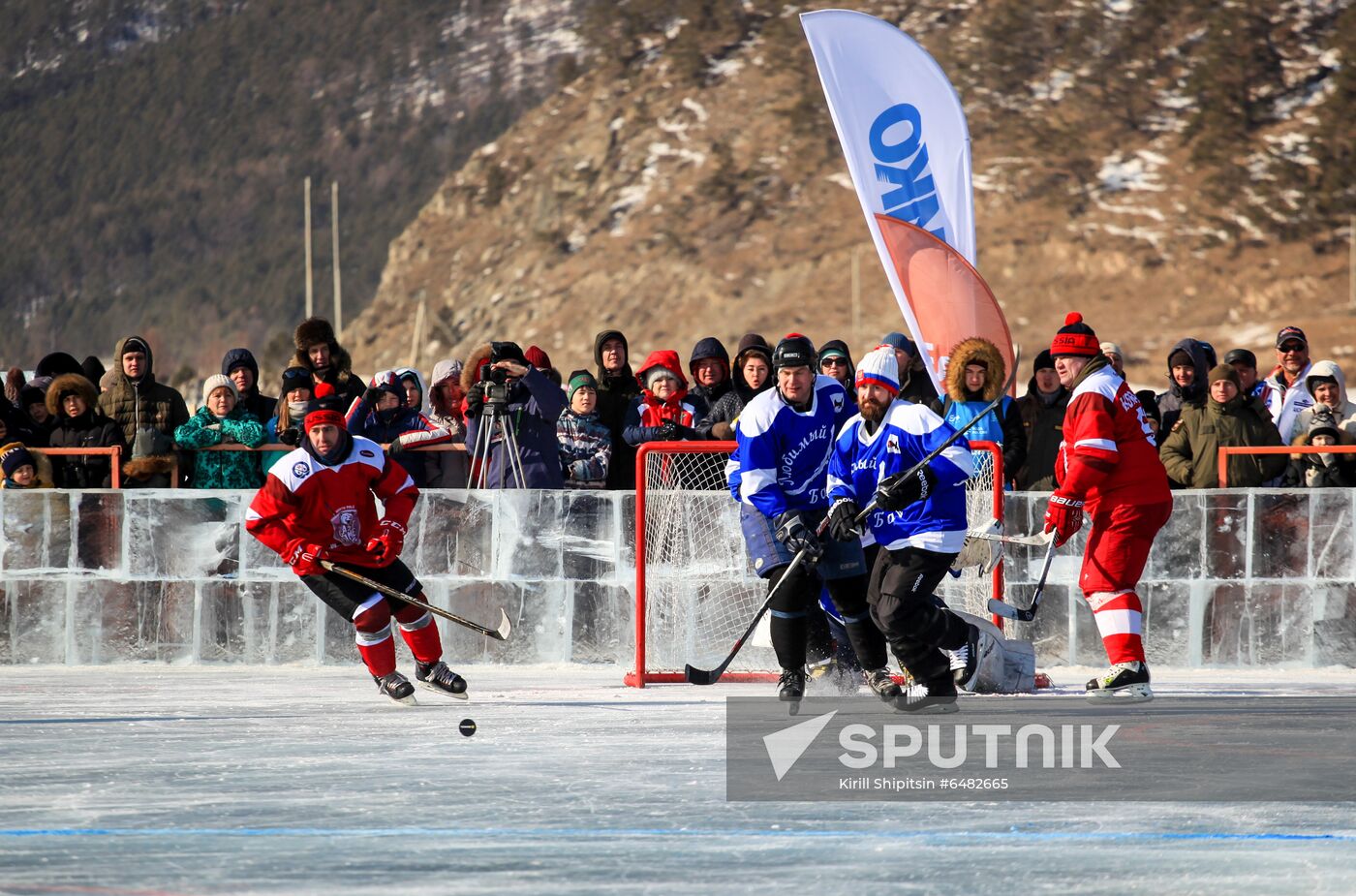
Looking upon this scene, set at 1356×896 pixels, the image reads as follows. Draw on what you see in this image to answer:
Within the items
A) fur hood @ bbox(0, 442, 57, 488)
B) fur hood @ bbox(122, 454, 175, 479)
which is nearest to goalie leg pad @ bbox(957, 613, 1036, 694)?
fur hood @ bbox(122, 454, 175, 479)

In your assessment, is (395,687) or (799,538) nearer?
(799,538)

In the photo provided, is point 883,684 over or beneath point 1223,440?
beneath

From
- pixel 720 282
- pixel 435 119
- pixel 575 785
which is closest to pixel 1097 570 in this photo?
pixel 575 785

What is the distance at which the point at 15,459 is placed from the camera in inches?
403

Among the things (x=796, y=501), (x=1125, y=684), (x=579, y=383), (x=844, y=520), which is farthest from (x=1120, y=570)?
(x=579, y=383)

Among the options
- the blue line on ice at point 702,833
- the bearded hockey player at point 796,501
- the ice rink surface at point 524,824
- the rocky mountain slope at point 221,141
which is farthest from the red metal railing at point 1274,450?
the rocky mountain slope at point 221,141

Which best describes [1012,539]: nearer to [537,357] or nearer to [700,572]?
[700,572]

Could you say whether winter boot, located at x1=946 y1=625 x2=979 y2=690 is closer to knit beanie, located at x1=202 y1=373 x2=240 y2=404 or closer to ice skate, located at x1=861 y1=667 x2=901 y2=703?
ice skate, located at x1=861 y1=667 x2=901 y2=703

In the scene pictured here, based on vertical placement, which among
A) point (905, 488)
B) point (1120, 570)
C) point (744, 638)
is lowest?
point (744, 638)

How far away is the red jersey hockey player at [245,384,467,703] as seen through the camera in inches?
324

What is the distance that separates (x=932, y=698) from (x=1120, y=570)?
1.06 metres

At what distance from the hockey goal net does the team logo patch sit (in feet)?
5.99

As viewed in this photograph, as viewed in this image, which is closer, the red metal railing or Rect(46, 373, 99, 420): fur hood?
the red metal railing

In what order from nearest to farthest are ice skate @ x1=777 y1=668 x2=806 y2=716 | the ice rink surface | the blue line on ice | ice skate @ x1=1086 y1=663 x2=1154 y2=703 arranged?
the ice rink surface
the blue line on ice
ice skate @ x1=1086 y1=663 x2=1154 y2=703
ice skate @ x1=777 y1=668 x2=806 y2=716
